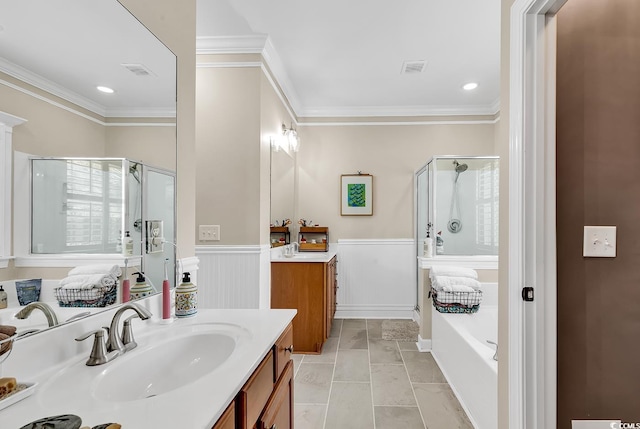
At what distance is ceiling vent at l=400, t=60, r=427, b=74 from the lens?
10.3ft

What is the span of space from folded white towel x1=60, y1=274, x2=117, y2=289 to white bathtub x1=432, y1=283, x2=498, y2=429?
1.85 metres

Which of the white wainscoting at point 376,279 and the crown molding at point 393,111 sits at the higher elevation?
the crown molding at point 393,111

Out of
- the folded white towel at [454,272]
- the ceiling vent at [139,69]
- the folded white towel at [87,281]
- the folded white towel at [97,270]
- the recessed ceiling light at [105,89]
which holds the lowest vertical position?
Answer: the folded white towel at [454,272]

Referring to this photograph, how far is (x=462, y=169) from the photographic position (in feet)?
11.6

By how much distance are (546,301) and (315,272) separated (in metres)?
2.10

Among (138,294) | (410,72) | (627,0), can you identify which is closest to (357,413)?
(138,294)

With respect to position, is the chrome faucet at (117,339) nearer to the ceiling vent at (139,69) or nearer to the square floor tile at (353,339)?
the ceiling vent at (139,69)

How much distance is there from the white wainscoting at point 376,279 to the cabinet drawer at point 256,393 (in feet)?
10.4

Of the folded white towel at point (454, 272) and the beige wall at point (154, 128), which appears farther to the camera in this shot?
the folded white towel at point (454, 272)

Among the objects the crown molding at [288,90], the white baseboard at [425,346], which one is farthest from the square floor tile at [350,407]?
the crown molding at [288,90]

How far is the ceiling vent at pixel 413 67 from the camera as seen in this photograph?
10.3 feet

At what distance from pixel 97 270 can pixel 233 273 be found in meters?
1.62

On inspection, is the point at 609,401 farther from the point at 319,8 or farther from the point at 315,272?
the point at 319,8

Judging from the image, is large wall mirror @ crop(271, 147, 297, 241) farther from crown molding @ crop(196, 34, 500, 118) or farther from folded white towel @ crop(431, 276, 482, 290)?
folded white towel @ crop(431, 276, 482, 290)
